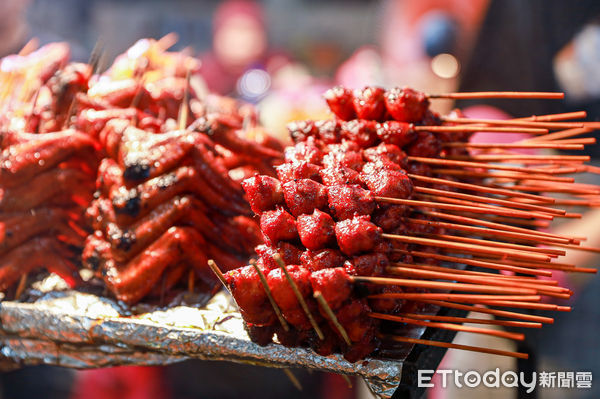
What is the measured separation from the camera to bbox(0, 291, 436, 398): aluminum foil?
1679 millimetres

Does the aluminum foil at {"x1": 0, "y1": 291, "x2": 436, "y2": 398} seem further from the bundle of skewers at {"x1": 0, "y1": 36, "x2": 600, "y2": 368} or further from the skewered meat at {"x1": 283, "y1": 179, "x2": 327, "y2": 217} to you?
the skewered meat at {"x1": 283, "y1": 179, "x2": 327, "y2": 217}

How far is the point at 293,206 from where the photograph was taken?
1.63 meters

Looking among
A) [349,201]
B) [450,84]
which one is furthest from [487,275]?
[450,84]

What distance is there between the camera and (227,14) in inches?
393

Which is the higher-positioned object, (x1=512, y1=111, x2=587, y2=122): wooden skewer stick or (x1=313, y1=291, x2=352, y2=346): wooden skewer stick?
(x1=512, y1=111, x2=587, y2=122): wooden skewer stick

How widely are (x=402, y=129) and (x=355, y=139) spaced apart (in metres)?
0.18

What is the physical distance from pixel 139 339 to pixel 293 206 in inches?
32.9

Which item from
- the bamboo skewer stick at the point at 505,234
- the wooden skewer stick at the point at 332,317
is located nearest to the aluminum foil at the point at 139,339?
the wooden skewer stick at the point at 332,317

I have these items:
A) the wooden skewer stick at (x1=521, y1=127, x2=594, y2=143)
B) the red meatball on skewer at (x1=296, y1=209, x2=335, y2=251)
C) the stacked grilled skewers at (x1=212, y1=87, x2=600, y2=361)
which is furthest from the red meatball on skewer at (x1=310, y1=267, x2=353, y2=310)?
the wooden skewer stick at (x1=521, y1=127, x2=594, y2=143)

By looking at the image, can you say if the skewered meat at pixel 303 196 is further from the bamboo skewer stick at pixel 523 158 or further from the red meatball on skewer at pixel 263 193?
the bamboo skewer stick at pixel 523 158


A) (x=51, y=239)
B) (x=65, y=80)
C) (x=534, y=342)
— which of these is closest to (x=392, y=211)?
(x=534, y=342)

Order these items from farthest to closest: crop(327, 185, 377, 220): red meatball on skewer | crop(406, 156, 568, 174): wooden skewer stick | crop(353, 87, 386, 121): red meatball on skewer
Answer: crop(353, 87, 386, 121): red meatball on skewer, crop(406, 156, 568, 174): wooden skewer stick, crop(327, 185, 377, 220): red meatball on skewer

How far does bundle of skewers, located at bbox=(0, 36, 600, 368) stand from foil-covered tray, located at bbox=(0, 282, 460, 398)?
0.23ft

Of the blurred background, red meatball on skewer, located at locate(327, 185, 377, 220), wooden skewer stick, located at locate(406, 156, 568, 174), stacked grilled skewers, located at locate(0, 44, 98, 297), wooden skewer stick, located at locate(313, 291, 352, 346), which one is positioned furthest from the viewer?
the blurred background
